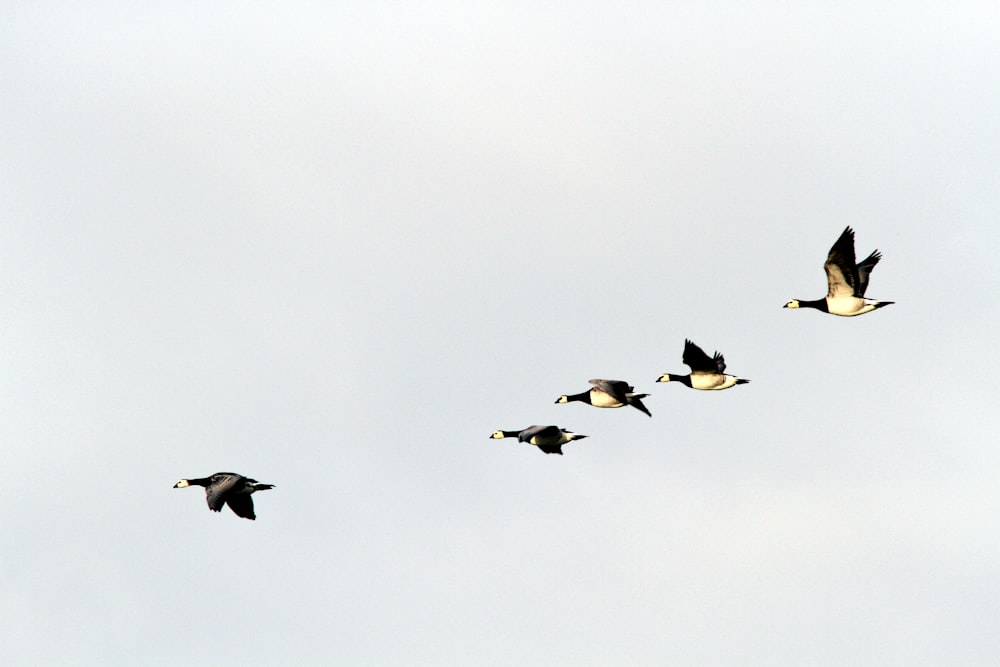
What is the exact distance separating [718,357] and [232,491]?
15212 mm

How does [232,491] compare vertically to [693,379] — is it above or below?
below

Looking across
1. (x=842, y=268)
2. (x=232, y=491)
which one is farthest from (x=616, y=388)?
(x=232, y=491)

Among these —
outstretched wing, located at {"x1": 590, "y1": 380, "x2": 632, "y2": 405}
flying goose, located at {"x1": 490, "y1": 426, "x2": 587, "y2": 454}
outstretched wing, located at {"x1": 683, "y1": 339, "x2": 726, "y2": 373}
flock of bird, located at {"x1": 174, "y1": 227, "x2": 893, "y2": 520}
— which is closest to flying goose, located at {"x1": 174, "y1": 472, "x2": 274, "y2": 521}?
flock of bird, located at {"x1": 174, "y1": 227, "x2": 893, "y2": 520}

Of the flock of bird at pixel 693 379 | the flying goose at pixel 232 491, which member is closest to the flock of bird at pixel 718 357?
the flock of bird at pixel 693 379

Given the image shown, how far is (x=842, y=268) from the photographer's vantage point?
42531 mm

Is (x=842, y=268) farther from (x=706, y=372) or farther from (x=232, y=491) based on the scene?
(x=232, y=491)

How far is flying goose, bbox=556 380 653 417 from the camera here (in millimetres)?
Answer: 42531

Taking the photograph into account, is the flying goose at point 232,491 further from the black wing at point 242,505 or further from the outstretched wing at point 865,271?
the outstretched wing at point 865,271

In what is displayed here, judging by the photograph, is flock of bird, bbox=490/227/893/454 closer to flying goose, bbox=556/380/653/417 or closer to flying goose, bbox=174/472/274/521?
flying goose, bbox=556/380/653/417

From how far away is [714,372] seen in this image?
4519 centimetres

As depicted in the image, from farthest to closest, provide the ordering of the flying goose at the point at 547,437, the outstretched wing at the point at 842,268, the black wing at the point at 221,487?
the flying goose at the point at 547,437 < the outstretched wing at the point at 842,268 < the black wing at the point at 221,487

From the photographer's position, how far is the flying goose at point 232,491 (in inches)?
1602

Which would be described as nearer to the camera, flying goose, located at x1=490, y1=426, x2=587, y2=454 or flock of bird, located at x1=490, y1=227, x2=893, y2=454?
flock of bird, located at x1=490, y1=227, x2=893, y2=454

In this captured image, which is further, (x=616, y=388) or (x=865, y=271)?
(x=865, y=271)
